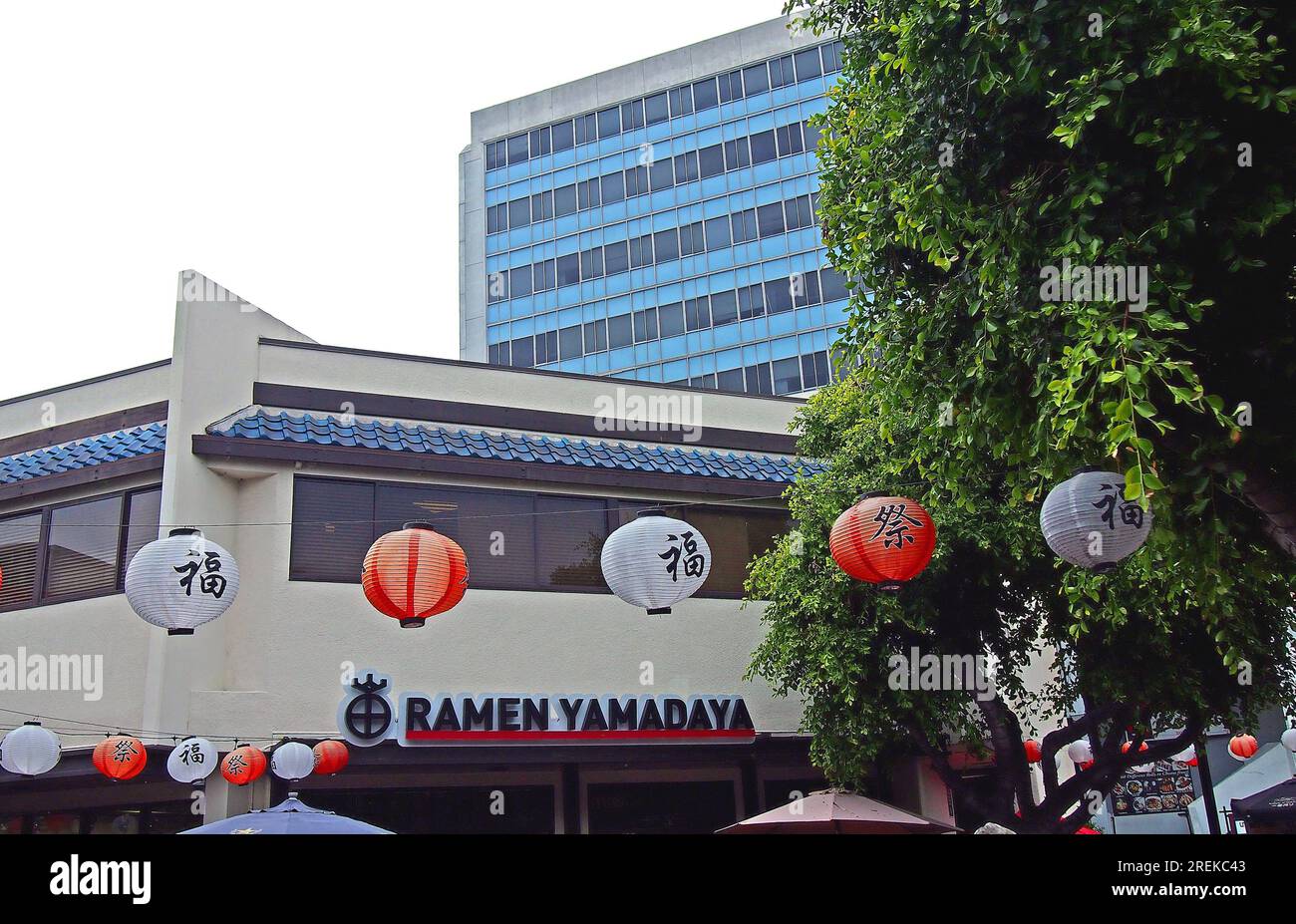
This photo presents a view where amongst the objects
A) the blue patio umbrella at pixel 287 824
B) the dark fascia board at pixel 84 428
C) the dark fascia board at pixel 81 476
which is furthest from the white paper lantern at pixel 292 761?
the dark fascia board at pixel 84 428

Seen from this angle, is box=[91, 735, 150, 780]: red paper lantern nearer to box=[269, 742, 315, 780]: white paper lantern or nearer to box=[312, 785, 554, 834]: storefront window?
box=[269, 742, 315, 780]: white paper lantern

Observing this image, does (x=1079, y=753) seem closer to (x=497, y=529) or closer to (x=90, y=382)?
(x=497, y=529)

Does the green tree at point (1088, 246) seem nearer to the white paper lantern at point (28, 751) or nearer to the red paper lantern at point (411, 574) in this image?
the red paper lantern at point (411, 574)

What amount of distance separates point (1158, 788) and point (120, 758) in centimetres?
1678

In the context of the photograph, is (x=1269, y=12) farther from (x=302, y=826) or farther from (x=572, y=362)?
(x=572, y=362)

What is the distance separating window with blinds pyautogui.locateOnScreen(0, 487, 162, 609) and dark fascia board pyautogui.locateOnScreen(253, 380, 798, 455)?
196cm

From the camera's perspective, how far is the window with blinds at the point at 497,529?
12523 millimetres

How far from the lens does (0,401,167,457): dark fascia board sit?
1317 centimetres

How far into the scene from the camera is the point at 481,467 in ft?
43.4

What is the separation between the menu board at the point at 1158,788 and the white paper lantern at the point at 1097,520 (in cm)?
1359

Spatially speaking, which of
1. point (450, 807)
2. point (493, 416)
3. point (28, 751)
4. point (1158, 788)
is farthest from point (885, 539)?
point (1158, 788)
